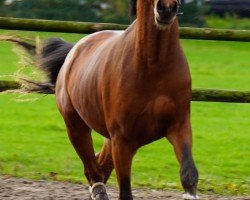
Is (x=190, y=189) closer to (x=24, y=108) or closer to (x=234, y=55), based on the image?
(x=24, y=108)

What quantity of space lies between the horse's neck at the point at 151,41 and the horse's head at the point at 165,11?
275 mm

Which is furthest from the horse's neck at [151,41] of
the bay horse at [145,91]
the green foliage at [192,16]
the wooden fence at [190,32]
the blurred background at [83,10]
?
the green foliage at [192,16]

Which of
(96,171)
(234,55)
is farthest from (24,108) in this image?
(234,55)

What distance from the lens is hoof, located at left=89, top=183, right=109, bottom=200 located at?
19.9ft

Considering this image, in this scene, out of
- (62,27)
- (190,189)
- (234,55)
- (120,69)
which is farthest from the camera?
(234,55)

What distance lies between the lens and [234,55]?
21.7 meters

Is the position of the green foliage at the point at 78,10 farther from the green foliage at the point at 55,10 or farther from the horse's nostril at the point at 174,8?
the horse's nostril at the point at 174,8

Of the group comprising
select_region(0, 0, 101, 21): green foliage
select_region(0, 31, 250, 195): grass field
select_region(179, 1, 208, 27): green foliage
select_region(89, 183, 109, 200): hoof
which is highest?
select_region(89, 183, 109, 200): hoof

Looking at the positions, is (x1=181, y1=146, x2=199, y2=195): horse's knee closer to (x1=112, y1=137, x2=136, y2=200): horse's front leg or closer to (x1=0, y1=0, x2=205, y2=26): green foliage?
(x1=112, y1=137, x2=136, y2=200): horse's front leg

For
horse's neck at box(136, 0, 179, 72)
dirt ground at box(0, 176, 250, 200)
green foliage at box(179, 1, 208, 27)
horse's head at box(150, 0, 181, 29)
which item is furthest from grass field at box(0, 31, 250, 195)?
green foliage at box(179, 1, 208, 27)

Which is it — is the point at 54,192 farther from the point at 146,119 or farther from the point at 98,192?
the point at 146,119

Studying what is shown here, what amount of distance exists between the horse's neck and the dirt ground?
69.7 inches

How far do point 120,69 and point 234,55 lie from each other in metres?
16.8

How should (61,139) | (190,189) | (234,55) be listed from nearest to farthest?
1. (190,189)
2. (61,139)
3. (234,55)
